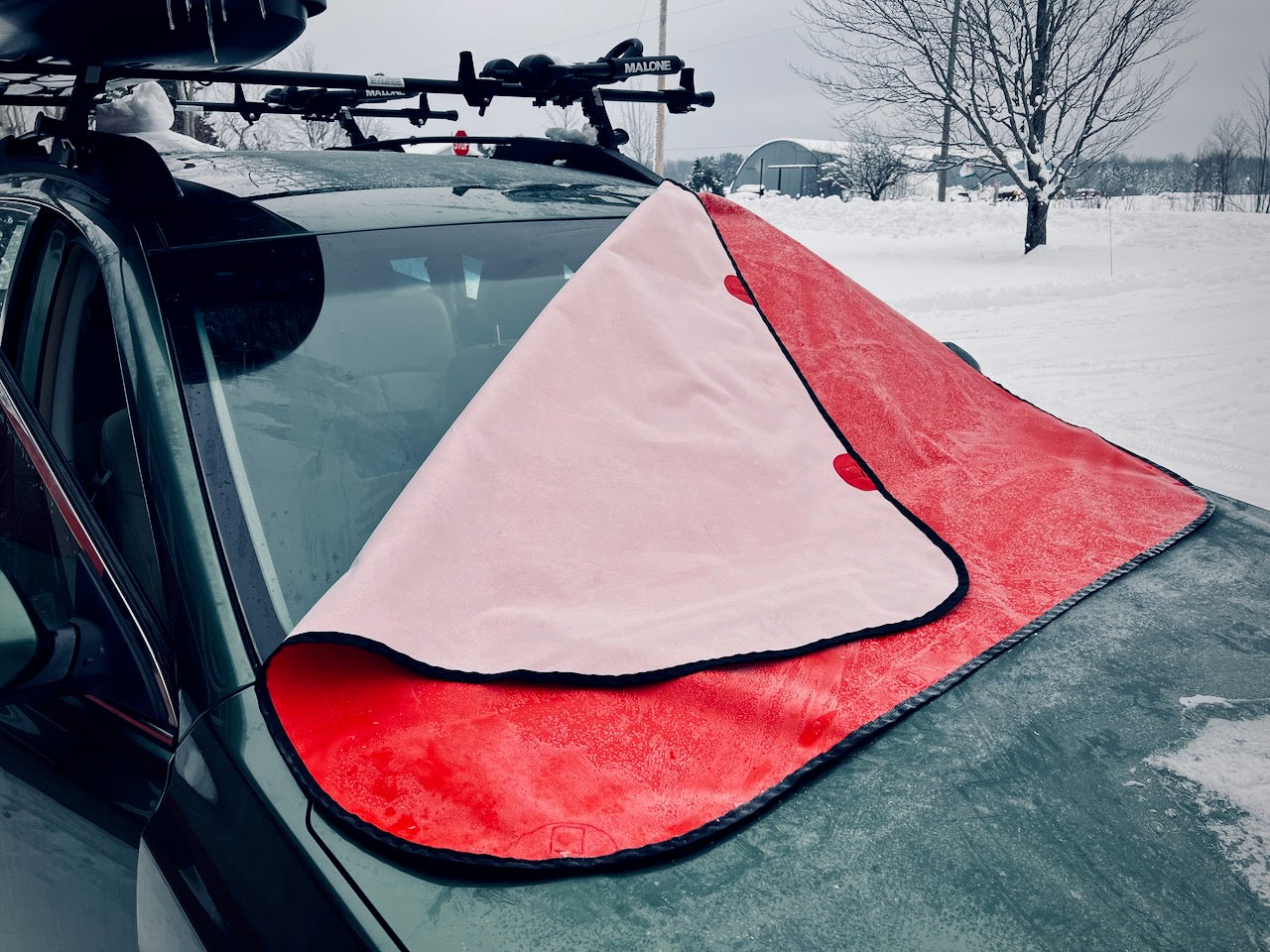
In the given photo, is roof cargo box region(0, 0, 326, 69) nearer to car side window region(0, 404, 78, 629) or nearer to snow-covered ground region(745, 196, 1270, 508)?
car side window region(0, 404, 78, 629)

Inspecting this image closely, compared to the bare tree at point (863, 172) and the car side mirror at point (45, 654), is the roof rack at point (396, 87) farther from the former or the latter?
the bare tree at point (863, 172)

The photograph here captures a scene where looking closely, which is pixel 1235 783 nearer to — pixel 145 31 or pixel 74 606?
pixel 74 606

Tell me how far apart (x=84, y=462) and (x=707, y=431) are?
114 cm

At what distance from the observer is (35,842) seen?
137cm

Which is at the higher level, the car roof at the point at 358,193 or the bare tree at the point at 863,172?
the bare tree at the point at 863,172

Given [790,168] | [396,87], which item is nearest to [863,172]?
[790,168]

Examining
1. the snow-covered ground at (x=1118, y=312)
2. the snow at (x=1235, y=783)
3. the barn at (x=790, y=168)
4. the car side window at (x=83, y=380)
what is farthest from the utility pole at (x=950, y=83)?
the barn at (x=790, y=168)

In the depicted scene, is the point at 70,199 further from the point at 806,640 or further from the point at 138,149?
the point at 806,640

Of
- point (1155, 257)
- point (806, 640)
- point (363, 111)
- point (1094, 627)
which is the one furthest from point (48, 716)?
point (1155, 257)

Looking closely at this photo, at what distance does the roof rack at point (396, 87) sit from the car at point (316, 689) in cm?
16

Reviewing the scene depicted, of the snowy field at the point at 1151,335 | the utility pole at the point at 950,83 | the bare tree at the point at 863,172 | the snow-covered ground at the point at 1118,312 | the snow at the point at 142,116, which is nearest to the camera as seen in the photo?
the snowy field at the point at 1151,335

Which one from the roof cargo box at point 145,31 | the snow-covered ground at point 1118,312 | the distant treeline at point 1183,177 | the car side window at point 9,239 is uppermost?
the distant treeline at point 1183,177

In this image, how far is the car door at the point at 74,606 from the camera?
1.22 m

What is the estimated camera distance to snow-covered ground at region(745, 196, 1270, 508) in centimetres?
555
